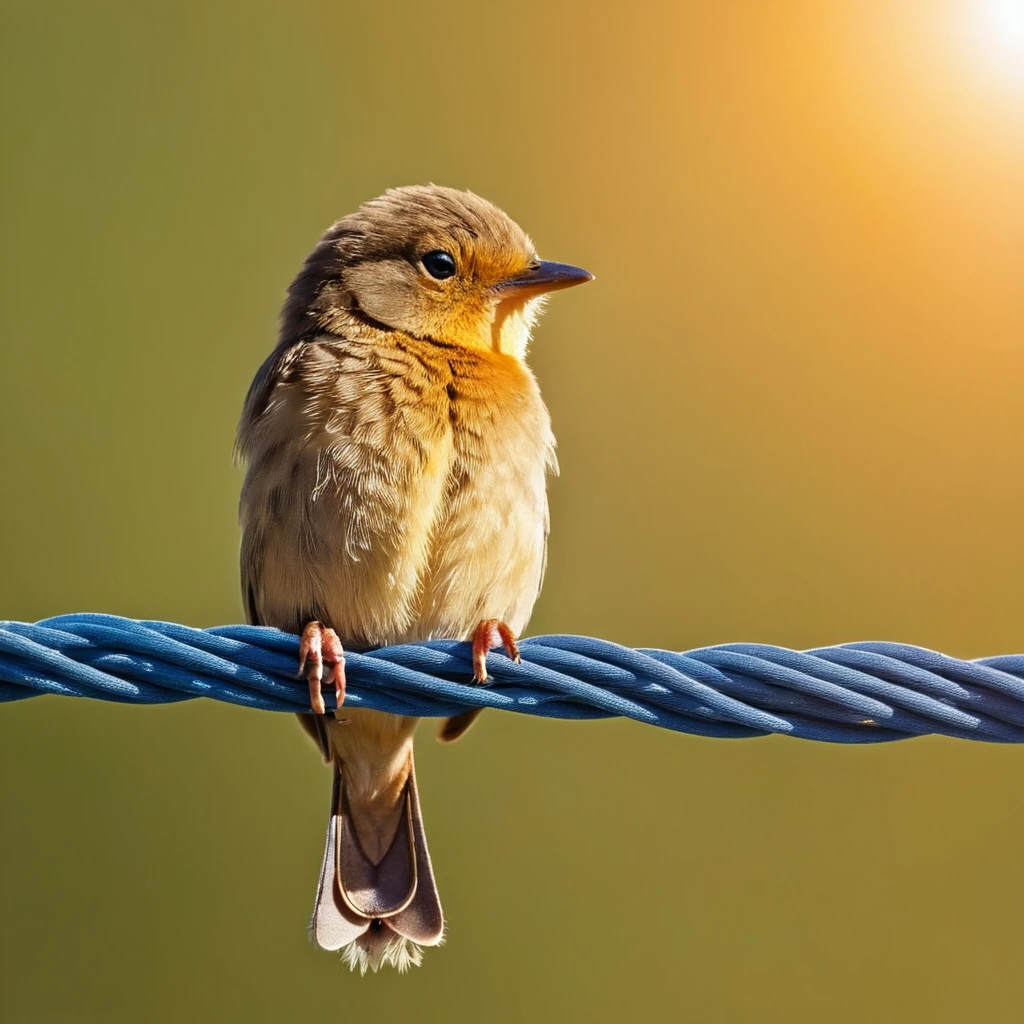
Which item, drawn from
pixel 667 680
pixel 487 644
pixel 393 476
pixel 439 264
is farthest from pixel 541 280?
pixel 667 680

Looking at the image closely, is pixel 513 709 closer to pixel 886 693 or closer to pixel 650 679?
pixel 650 679

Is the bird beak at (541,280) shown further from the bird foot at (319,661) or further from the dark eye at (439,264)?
the bird foot at (319,661)

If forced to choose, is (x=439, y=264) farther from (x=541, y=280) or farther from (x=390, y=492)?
(x=390, y=492)

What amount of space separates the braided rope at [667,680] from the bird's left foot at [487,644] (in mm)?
26

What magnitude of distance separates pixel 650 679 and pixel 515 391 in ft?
5.32

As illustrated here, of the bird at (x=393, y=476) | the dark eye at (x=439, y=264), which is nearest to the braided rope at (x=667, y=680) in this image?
the bird at (x=393, y=476)

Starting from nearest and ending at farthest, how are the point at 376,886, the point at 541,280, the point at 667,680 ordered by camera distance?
the point at 667,680
the point at 376,886
the point at 541,280

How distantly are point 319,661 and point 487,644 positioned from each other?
1.14ft

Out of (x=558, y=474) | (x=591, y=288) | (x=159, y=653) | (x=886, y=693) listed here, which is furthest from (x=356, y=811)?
(x=591, y=288)

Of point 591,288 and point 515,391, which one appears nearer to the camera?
point 515,391

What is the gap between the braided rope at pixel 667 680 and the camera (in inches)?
90.7

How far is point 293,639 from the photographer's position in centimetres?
257

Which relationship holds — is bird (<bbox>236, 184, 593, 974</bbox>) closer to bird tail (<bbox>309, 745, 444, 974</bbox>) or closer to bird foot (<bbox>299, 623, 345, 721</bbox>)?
bird tail (<bbox>309, 745, 444, 974</bbox>)

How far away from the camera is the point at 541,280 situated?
4.24 meters
